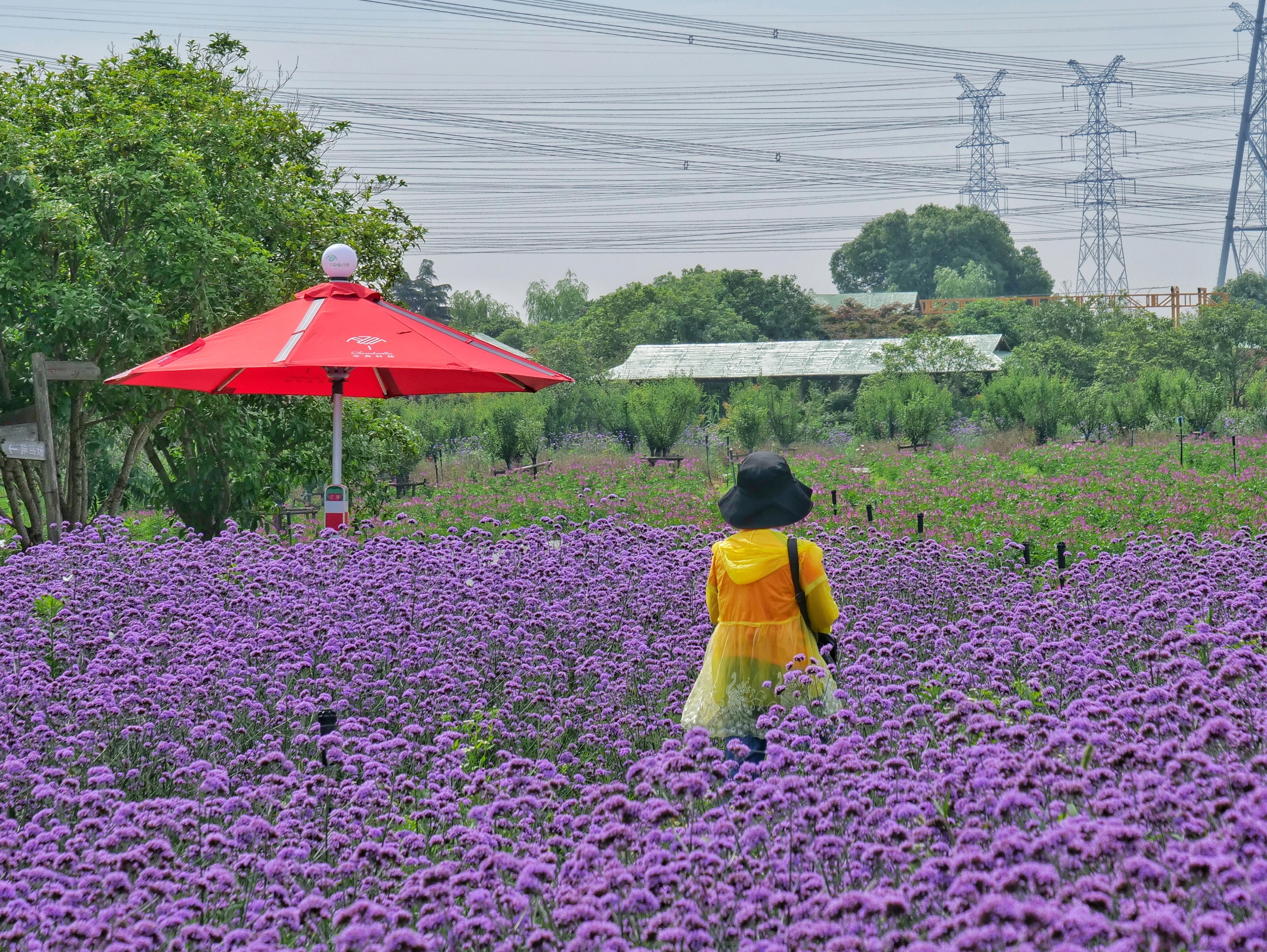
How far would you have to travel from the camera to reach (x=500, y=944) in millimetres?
2736

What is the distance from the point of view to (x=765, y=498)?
4879 mm

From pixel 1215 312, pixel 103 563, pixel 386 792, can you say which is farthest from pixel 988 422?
pixel 386 792

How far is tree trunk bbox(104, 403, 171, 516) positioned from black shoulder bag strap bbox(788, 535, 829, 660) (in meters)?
8.29

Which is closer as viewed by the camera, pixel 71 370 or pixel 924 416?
pixel 71 370

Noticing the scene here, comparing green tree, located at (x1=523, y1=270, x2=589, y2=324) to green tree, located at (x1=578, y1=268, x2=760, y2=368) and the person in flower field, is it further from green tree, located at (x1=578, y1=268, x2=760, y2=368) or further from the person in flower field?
the person in flower field

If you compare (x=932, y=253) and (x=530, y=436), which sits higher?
(x=932, y=253)

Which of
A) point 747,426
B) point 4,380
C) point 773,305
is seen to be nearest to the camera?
point 4,380

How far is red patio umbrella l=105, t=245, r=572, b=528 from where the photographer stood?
792 centimetres

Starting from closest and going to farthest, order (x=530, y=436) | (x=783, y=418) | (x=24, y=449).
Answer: (x=24, y=449) < (x=530, y=436) < (x=783, y=418)

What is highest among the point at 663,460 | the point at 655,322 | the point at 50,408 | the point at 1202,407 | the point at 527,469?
the point at 655,322

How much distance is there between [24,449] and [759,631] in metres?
6.89

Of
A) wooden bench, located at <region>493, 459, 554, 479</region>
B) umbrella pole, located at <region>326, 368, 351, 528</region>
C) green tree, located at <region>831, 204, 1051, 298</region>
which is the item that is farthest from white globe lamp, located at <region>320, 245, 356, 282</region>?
green tree, located at <region>831, 204, 1051, 298</region>

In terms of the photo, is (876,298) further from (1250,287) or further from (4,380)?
(4,380)

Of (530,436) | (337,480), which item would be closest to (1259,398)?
(530,436)
